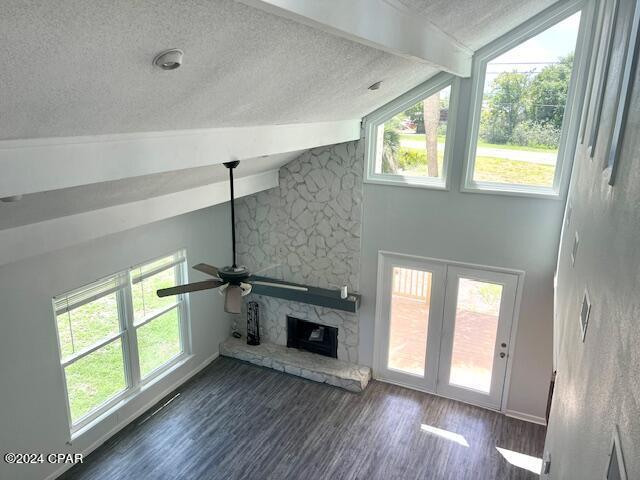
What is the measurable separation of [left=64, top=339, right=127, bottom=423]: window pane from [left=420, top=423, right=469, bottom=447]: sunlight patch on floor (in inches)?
145

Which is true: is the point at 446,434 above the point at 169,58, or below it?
below

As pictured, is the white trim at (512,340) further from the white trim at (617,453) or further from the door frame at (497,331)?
the white trim at (617,453)

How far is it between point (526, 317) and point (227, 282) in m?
3.76

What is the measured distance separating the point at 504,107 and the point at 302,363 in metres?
4.26


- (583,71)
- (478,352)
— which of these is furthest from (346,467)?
(583,71)

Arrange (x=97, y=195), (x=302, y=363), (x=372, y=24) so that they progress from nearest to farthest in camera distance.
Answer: (x=372, y=24) < (x=97, y=195) < (x=302, y=363)

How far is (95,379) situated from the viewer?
5.30 meters

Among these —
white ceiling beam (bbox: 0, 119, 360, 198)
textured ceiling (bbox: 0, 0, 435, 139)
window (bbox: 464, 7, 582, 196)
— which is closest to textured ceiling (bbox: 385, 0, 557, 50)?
window (bbox: 464, 7, 582, 196)

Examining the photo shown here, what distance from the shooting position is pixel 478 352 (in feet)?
19.8

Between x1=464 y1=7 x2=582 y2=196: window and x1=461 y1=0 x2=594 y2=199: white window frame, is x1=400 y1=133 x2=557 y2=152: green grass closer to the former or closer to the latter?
x1=464 y1=7 x2=582 y2=196: window

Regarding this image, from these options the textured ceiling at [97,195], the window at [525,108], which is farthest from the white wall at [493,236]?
the textured ceiling at [97,195]

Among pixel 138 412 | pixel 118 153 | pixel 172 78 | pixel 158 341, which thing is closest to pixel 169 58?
pixel 172 78

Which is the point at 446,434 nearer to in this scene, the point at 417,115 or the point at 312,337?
the point at 312,337

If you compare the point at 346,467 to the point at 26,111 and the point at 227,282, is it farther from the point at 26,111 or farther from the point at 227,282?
the point at 26,111
